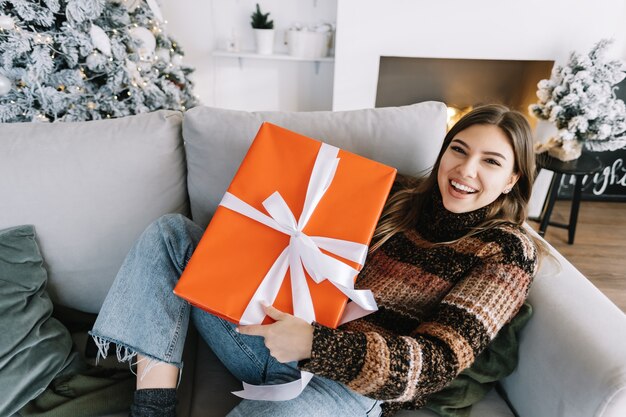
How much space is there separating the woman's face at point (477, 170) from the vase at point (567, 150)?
1.27 m

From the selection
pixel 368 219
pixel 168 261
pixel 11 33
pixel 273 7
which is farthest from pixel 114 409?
pixel 273 7

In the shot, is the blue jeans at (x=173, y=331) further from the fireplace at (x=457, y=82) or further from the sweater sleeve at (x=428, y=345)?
the fireplace at (x=457, y=82)

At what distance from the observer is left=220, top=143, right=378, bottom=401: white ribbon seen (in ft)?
2.53

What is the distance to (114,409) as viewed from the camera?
939mm

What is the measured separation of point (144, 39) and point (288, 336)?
5.45 ft

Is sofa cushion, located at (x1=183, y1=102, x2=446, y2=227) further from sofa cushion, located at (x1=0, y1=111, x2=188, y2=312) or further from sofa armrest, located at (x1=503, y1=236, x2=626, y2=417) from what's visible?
sofa armrest, located at (x1=503, y1=236, x2=626, y2=417)

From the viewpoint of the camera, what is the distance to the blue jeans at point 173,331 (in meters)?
0.84

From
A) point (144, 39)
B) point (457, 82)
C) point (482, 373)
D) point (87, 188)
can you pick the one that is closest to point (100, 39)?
point (144, 39)

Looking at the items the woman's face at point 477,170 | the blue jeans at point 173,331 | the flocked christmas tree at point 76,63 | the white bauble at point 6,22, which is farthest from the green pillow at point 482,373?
the white bauble at point 6,22

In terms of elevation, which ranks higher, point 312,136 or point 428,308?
point 312,136

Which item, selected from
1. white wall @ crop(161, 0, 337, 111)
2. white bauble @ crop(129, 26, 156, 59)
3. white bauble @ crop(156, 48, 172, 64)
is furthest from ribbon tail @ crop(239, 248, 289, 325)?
white wall @ crop(161, 0, 337, 111)

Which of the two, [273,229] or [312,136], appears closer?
[273,229]

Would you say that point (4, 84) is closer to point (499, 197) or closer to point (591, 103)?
point (499, 197)

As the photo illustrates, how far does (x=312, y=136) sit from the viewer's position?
1.13 meters
